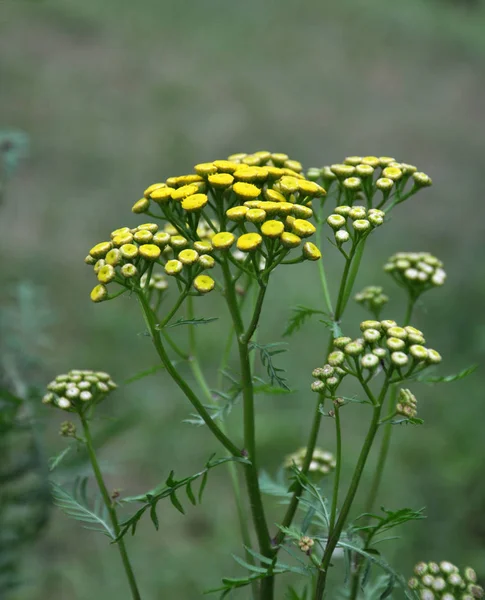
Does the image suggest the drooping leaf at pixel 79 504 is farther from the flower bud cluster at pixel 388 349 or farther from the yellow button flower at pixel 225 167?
the yellow button flower at pixel 225 167

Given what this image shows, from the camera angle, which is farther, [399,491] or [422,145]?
[422,145]

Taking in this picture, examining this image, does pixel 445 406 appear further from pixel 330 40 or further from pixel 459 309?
pixel 330 40

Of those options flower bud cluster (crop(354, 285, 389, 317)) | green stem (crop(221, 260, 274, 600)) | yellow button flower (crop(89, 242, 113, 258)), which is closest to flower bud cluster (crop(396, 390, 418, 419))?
green stem (crop(221, 260, 274, 600))

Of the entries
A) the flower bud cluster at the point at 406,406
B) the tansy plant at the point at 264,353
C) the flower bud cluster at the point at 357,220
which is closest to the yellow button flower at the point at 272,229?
the tansy plant at the point at 264,353

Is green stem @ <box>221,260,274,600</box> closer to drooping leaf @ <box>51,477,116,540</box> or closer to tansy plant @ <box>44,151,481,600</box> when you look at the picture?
tansy plant @ <box>44,151,481,600</box>

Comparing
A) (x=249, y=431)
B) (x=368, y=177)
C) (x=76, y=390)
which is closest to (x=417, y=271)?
(x=368, y=177)

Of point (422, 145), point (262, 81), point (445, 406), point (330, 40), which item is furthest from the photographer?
point (330, 40)

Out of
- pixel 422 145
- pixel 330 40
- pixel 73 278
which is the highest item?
pixel 330 40

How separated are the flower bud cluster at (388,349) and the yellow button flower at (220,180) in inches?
17.8

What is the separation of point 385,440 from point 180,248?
781mm

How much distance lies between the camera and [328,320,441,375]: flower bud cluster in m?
1.40

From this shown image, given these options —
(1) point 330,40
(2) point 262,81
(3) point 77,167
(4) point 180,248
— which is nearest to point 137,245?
(4) point 180,248

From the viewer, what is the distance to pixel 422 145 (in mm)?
8898

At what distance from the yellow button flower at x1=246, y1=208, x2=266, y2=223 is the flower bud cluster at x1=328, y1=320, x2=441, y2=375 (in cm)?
32
